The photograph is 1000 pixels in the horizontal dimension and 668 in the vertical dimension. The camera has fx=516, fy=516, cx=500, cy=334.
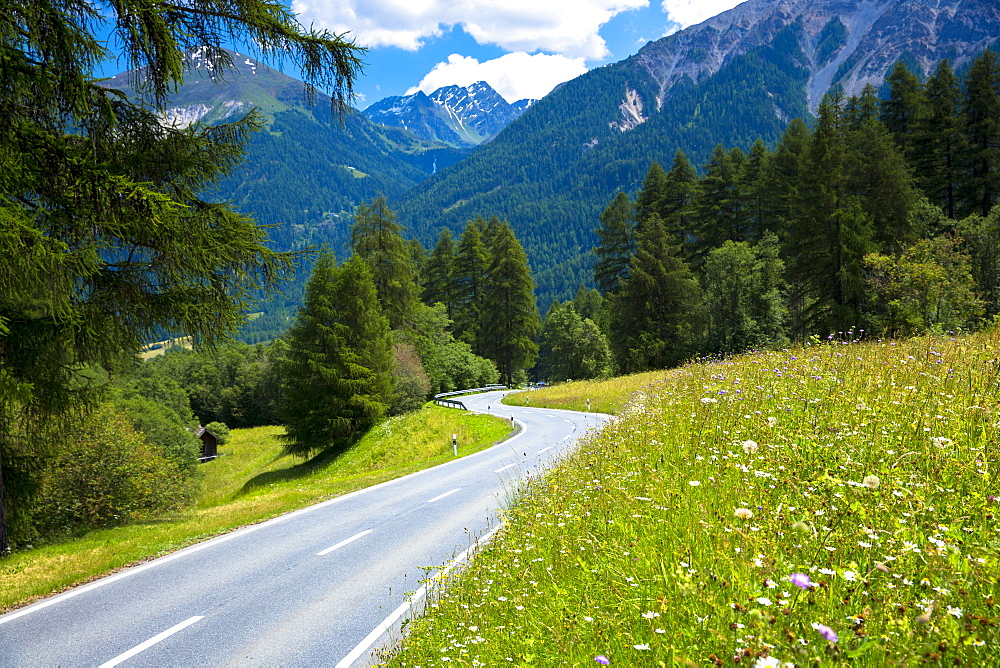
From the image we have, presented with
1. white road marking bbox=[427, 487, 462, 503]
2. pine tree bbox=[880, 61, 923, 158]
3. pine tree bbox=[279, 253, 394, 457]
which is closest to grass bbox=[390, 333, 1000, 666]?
white road marking bbox=[427, 487, 462, 503]

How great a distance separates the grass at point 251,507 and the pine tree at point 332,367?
4.78ft

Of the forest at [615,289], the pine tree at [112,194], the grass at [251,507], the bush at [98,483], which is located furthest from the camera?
the bush at [98,483]

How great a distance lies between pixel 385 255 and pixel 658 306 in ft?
76.8

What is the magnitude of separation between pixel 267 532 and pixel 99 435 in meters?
8.60

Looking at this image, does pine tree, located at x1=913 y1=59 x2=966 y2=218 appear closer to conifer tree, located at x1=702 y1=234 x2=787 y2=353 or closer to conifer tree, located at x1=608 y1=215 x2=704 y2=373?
conifer tree, located at x1=702 y1=234 x2=787 y2=353

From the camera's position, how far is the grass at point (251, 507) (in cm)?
876

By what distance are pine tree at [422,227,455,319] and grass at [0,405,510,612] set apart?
31.8 m

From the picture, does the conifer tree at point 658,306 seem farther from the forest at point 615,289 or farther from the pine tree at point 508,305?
the pine tree at point 508,305

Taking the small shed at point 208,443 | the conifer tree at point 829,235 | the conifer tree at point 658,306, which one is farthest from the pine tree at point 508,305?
the small shed at point 208,443

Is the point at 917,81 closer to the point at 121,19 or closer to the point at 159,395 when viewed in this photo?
the point at 121,19

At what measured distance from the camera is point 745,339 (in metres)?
35.1

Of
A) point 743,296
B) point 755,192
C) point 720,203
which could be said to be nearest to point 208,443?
point 743,296

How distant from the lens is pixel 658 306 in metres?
41.8

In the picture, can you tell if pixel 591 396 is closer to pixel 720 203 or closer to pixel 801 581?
pixel 720 203
